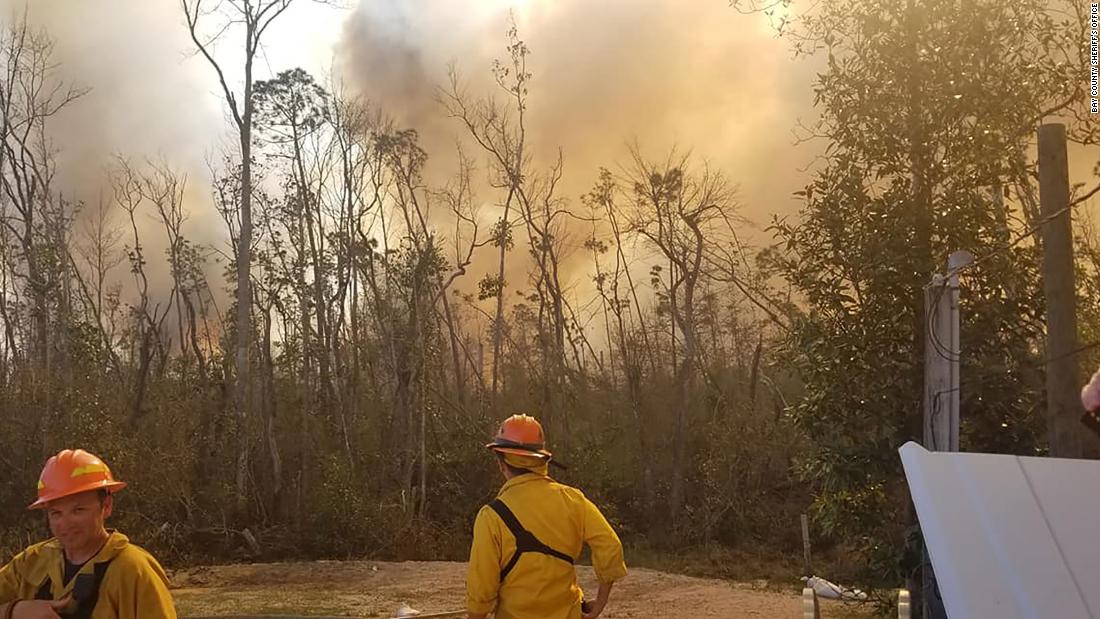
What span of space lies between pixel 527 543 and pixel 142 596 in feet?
5.71

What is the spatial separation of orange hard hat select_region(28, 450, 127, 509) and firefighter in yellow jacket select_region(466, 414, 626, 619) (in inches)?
66.5

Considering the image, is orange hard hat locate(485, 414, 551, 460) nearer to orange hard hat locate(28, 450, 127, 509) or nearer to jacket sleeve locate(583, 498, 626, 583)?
jacket sleeve locate(583, 498, 626, 583)

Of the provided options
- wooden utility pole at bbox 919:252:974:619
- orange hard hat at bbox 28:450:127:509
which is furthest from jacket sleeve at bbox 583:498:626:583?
wooden utility pole at bbox 919:252:974:619

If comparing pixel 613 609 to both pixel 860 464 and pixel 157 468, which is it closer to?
pixel 860 464

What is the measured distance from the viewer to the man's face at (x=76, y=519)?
268cm

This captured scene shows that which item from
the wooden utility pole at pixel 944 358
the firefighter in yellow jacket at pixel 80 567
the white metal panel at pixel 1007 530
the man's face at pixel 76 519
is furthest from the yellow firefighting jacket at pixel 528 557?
the wooden utility pole at pixel 944 358

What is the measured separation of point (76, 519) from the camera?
2686mm

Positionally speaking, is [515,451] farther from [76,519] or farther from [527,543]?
[76,519]

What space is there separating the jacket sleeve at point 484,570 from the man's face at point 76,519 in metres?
1.62

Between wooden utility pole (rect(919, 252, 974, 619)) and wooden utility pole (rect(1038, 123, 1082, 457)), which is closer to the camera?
wooden utility pole (rect(1038, 123, 1082, 457))

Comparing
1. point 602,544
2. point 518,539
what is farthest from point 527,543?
point 602,544

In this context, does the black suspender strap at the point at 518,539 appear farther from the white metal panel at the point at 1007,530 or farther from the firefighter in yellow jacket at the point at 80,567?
the white metal panel at the point at 1007,530

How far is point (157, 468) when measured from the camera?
64.4ft

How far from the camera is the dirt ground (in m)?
11.6
